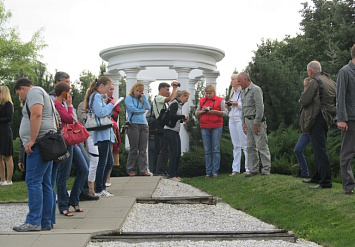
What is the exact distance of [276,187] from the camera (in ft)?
30.9

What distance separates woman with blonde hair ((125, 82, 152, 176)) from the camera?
11.3 m

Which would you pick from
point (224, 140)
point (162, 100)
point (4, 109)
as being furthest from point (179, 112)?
point (4, 109)

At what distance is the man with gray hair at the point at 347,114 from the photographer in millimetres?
7508

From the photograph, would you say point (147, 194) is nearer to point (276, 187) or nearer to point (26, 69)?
point (276, 187)

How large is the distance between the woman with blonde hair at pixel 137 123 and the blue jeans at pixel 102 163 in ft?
7.87

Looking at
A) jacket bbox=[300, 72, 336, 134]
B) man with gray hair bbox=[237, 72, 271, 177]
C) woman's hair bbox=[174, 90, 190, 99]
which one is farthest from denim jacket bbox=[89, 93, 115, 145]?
man with gray hair bbox=[237, 72, 271, 177]

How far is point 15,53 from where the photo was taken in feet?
148

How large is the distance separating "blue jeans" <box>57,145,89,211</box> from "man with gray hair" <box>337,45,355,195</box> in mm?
3679

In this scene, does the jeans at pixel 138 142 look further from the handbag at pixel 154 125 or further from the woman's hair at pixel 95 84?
the woman's hair at pixel 95 84

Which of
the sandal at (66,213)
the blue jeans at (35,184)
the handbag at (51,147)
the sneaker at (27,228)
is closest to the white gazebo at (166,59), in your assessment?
the sandal at (66,213)

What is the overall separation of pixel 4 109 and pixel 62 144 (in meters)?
5.94

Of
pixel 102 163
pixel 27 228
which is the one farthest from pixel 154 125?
pixel 27 228

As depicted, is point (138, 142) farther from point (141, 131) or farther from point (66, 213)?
point (66, 213)

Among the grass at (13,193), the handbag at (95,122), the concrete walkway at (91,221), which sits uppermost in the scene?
the handbag at (95,122)
